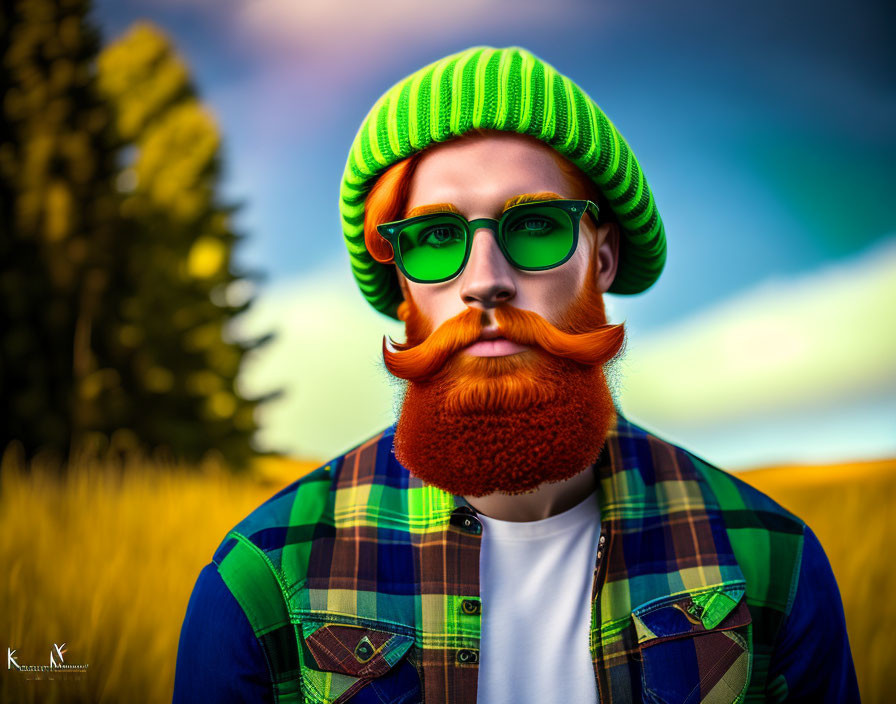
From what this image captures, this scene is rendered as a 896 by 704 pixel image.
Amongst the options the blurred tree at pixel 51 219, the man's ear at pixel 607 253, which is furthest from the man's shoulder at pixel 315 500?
the blurred tree at pixel 51 219

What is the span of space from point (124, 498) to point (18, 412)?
3102mm

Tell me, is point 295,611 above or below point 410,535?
below

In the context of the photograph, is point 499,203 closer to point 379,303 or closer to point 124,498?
point 379,303

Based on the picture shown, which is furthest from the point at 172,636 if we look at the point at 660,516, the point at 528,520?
the point at 660,516

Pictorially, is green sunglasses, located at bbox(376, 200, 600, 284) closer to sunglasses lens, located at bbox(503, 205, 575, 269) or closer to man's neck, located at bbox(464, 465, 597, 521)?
sunglasses lens, located at bbox(503, 205, 575, 269)

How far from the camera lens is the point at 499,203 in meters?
1.72

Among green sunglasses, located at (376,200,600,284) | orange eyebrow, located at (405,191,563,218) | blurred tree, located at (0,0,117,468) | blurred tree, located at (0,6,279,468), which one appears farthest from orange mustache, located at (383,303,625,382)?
blurred tree, located at (0,0,117,468)

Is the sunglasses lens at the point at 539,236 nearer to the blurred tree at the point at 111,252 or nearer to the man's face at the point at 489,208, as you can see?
the man's face at the point at 489,208

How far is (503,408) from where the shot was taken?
1.62m

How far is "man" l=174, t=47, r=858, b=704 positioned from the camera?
166cm

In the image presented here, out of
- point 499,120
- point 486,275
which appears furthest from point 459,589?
point 499,120

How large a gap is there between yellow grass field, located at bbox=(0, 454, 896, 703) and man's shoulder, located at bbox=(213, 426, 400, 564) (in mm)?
1198

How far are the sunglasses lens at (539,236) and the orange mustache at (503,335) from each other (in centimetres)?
16

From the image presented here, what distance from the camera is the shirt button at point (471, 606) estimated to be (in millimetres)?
1671
